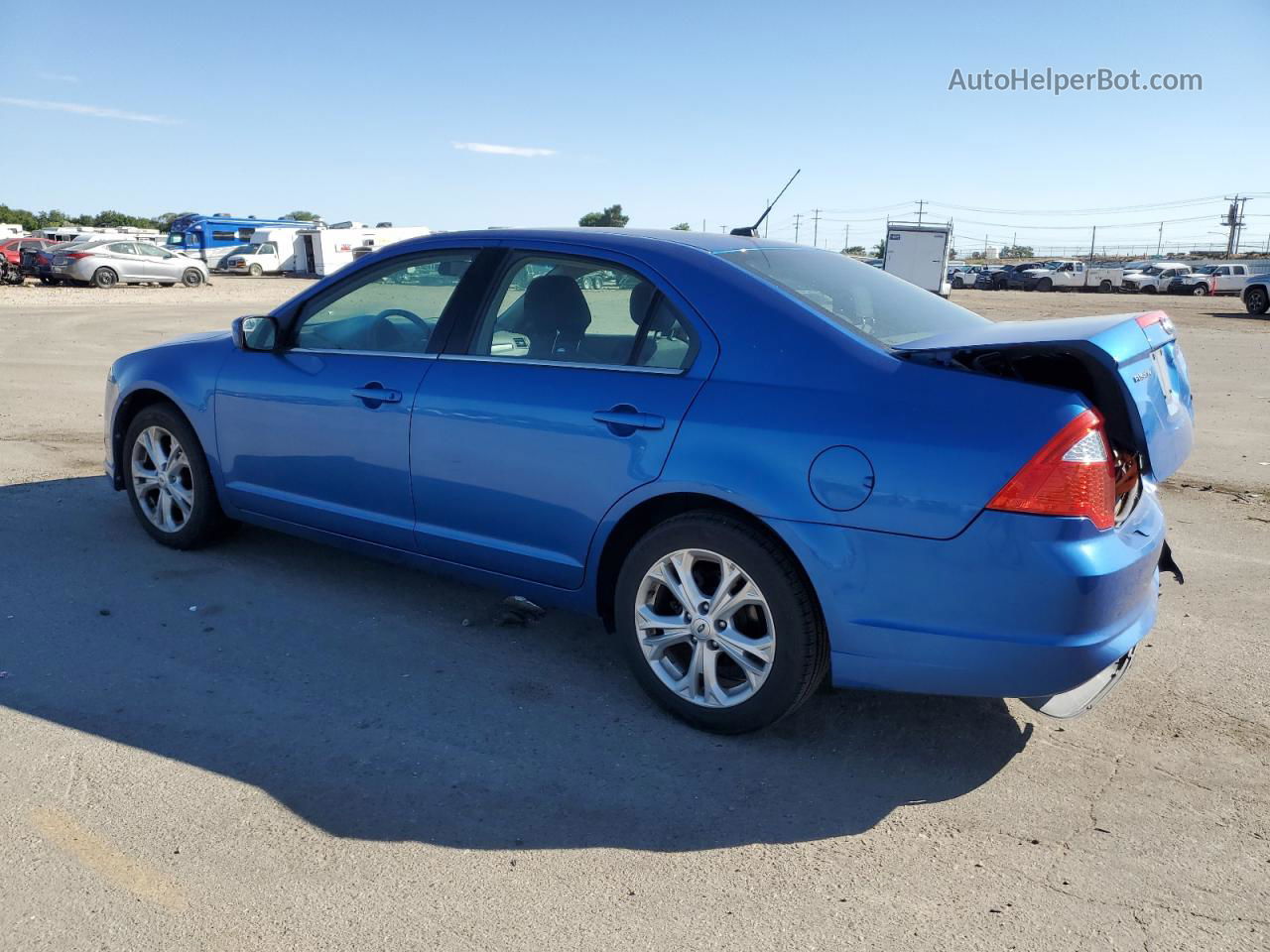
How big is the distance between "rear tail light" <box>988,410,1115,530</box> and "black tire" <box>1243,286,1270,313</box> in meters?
33.6

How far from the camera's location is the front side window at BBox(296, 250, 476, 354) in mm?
4449

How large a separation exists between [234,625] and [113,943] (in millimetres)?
2064

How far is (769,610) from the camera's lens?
3.39m

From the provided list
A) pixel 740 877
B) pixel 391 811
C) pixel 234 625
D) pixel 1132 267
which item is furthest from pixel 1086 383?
pixel 1132 267

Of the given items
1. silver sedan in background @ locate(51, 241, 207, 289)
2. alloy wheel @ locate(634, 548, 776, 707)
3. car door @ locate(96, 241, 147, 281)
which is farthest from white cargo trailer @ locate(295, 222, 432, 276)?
alloy wheel @ locate(634, 548, 776, 707)

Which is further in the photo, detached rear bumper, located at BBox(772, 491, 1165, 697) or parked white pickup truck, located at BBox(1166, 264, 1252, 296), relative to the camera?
parked white pickup truck, located at BBox(1166, 264, 1252, 296)

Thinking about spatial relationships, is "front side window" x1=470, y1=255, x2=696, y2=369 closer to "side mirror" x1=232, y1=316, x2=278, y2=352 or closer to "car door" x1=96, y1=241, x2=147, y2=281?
"side mirror" x1=232, y1=316, x2=278, y2=352

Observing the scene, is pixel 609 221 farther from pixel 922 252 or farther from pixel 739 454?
pixel 922 252

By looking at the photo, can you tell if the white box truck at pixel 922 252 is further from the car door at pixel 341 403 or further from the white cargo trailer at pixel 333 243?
the car door at pixel 341 403

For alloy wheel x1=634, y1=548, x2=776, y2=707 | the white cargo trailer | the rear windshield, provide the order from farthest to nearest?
1. the white cargo trailer
2. the rear windshield
3. alloy wheel x1=634, y1=548, x2=776, y2=707

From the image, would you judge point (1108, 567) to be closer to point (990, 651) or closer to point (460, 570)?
point (990, 651)

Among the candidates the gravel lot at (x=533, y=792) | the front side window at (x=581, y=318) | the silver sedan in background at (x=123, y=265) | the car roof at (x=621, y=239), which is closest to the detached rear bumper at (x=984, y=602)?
the gravel lot at (x=533, y=792)

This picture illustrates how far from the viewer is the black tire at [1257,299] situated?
3139 cm

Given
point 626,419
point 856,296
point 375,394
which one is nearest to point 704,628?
point 626,419
